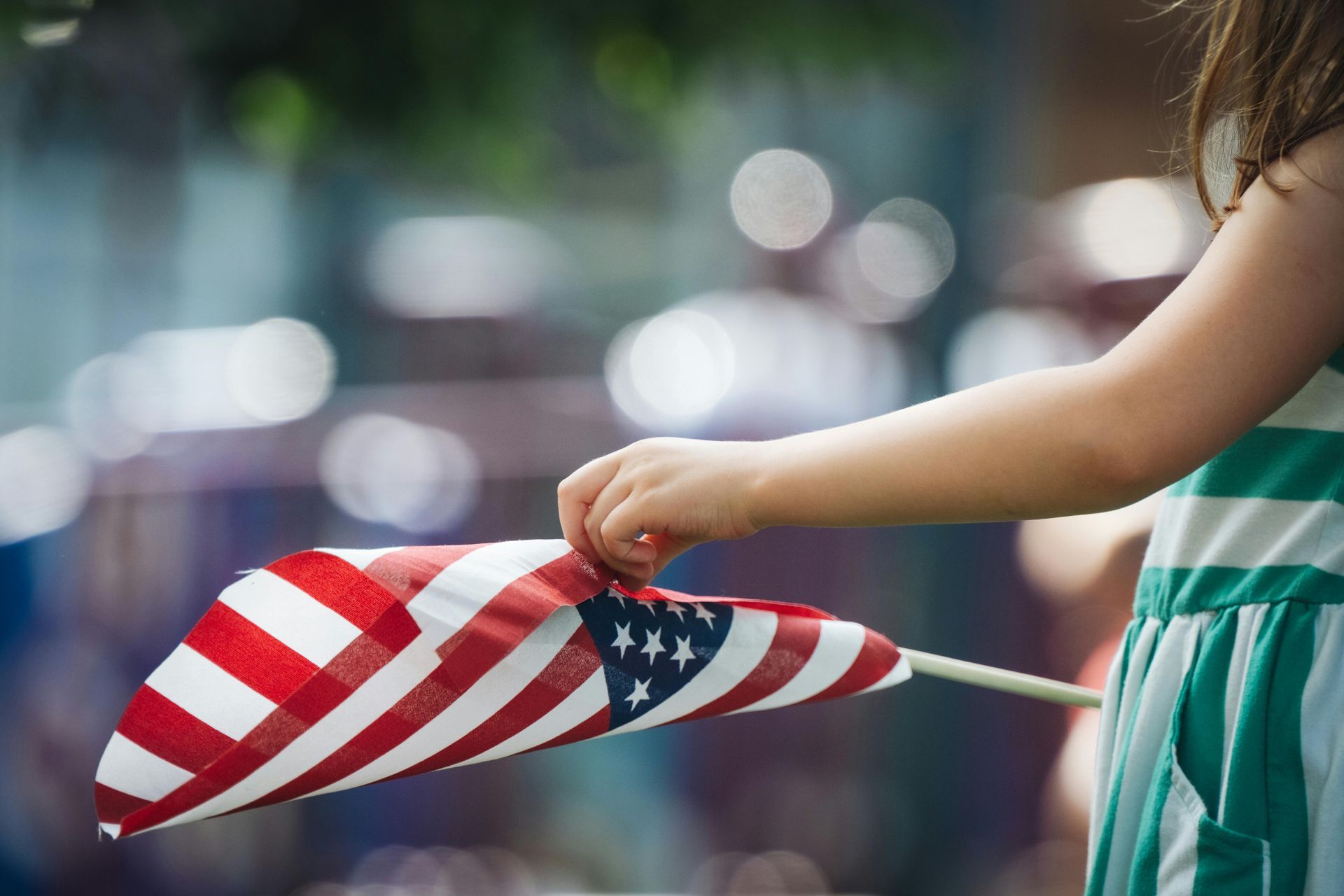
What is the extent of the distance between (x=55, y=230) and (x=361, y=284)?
107cm

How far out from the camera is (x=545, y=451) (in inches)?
96.2

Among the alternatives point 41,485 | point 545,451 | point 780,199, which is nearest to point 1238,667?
point 545,451

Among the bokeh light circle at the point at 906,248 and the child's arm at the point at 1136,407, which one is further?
the bokeh light circle at the point at 906,248

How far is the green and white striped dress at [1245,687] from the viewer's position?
2.16 feet

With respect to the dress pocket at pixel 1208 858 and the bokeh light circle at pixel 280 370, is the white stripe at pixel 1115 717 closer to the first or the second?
the dress pocket at pixel 1208 858

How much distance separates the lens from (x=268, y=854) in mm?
2338

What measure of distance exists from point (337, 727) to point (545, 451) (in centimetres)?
169

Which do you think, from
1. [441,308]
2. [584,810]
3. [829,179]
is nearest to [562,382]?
[441,308]

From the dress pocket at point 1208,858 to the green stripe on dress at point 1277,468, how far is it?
0.60 ft

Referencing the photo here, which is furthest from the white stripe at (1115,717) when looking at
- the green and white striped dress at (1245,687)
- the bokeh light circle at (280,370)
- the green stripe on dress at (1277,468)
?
the bokeh light circle at (280,370)

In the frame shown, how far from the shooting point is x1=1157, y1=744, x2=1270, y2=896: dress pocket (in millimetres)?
653

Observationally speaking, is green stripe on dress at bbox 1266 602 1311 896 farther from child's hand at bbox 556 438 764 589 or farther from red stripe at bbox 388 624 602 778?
red stripe at bbox 388 624 602 778

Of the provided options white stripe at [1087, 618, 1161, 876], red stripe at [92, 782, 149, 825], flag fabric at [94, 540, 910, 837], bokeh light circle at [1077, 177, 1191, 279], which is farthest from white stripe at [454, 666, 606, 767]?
bokeh light circle at [1077, 177, 1191, 279]

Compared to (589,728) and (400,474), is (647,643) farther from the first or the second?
(400,474)
